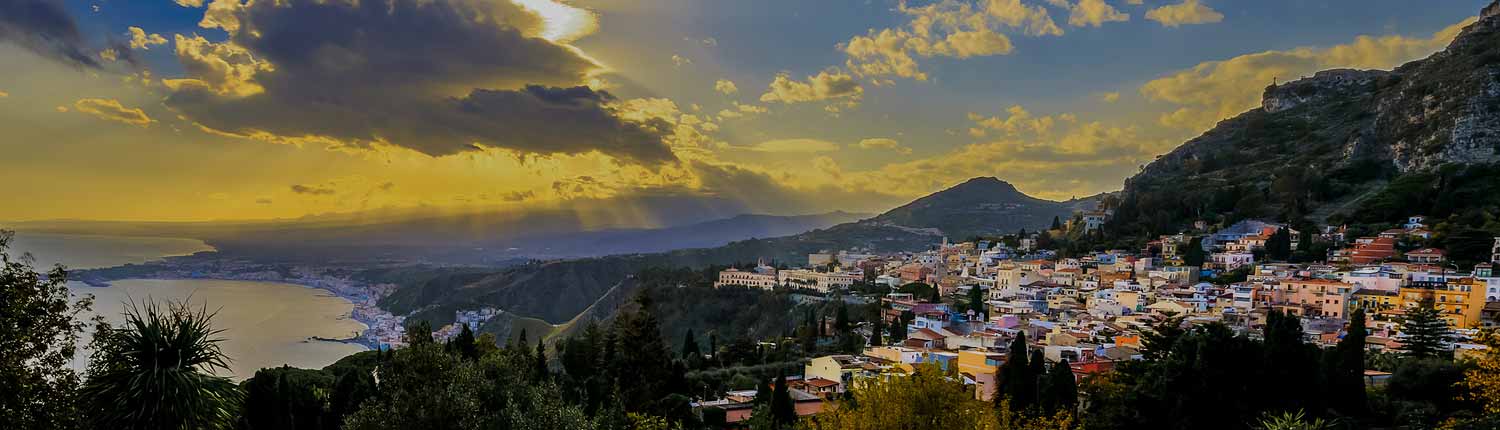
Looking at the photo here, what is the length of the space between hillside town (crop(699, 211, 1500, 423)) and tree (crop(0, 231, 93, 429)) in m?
15.8

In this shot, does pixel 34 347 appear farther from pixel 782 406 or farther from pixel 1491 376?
pixel 1491 376

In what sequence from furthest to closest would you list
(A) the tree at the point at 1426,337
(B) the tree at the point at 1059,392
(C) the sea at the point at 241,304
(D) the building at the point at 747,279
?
(D) the building at the point at 747,279 < (C) the sea at the point at 241,304 < (A) the tree at the point at 1426,337 < (B) the tree at the point at 1059,392

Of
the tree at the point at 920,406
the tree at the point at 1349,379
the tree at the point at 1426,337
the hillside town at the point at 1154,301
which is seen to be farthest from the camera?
the hillside town at the point at 1154,301

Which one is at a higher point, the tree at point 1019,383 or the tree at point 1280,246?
the tree at point 1280,246

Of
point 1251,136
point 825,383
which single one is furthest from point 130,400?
point 1251,136

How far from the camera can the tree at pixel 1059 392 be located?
21156 millimetres

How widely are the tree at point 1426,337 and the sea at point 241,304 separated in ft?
147

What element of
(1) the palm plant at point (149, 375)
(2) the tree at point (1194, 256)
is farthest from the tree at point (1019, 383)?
(2) the tree at point (1194, 256)

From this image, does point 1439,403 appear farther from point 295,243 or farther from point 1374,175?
point 295,243

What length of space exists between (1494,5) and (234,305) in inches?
5537

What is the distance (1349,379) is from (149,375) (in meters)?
24.7

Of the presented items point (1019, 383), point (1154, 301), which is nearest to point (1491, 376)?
point (1019, 383)

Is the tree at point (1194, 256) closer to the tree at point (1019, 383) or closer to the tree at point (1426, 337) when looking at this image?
the tree at point (1426, 337)

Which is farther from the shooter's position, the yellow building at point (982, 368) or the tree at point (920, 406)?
the yellow building at point (982, 368)
